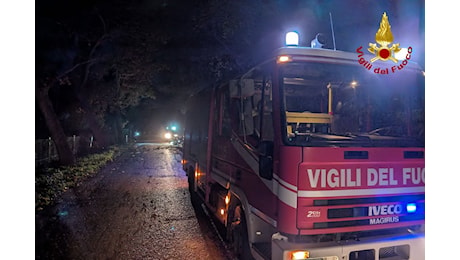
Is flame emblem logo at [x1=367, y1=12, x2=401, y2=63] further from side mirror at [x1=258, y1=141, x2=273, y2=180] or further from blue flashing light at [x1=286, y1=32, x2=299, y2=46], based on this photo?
side mirror at [x1=258, y1=141, x2=273, y2=180]

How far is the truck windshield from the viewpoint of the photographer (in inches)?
143

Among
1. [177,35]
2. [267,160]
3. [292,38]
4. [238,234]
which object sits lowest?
[238,234]

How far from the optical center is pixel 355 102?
Answer: 4301 millimetres

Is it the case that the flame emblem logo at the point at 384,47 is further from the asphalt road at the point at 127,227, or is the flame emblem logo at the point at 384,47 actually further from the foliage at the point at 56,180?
the foliage at the point at 56,180

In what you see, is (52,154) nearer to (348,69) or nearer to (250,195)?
(250,195)

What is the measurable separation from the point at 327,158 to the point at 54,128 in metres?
13.7

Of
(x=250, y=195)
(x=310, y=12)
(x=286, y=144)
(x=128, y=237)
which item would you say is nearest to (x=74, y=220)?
(x=128, y=237)

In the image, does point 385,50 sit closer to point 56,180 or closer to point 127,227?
point 127,227

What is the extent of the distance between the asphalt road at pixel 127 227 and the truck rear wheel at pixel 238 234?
0.27 meters

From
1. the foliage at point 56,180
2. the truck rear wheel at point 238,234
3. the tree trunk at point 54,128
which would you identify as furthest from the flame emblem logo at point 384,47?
the tree trunk at point 54,128

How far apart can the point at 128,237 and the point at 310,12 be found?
7757 millimetres

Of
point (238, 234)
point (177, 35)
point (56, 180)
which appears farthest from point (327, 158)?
point (177, 35)

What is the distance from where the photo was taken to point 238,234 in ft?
14.8

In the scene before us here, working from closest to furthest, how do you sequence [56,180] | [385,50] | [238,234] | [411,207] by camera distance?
1. [411,207]
2. [385,50]
3. [238,234]
4. [56,180]
